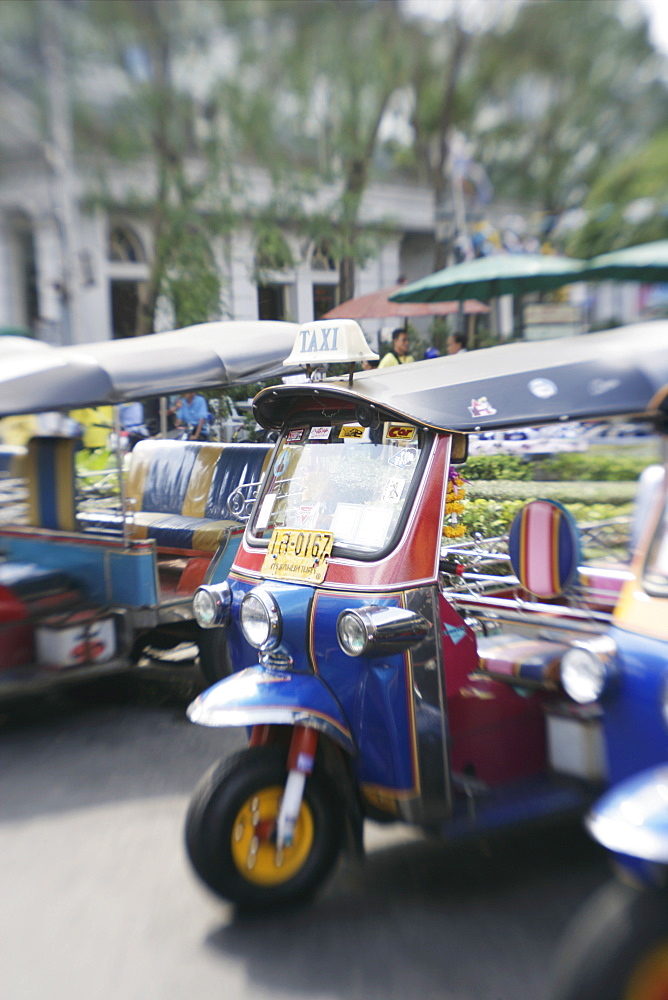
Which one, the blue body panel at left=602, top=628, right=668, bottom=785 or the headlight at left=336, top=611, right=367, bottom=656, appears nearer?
the blue body panel at left=602, top=628, right=668, bottom=785

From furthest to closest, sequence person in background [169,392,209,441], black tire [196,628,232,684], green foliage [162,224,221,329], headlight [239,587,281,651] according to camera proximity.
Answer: green foliage [162,224,221,329] < person in background [169,392,209,441] < black tire [196,628,232,684] < headlight [239,587,281,651]

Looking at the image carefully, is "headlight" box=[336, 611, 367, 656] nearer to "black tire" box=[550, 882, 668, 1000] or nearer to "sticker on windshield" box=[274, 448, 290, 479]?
"sticker on windshield" box=[274, 448, 290, 479]

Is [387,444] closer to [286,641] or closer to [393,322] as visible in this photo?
[286,641]

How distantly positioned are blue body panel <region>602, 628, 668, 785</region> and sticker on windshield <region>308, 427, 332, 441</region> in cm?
142

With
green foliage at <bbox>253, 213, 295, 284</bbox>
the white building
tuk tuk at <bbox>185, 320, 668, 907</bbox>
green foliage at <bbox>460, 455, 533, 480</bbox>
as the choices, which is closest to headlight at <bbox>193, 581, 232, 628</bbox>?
tuk tuk at <bbox>185, 320, 668, 907</bbox>

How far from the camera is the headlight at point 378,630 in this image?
2975 millimetres

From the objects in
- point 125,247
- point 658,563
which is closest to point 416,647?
point 658,563

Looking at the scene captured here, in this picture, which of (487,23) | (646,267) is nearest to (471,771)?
(646,267)

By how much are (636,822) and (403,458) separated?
166cm

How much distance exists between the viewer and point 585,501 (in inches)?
163

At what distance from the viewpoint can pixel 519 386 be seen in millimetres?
3066

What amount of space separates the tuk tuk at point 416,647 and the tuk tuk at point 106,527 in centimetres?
212

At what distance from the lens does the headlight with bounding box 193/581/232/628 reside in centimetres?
356

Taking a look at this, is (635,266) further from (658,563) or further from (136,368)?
(658,563)
